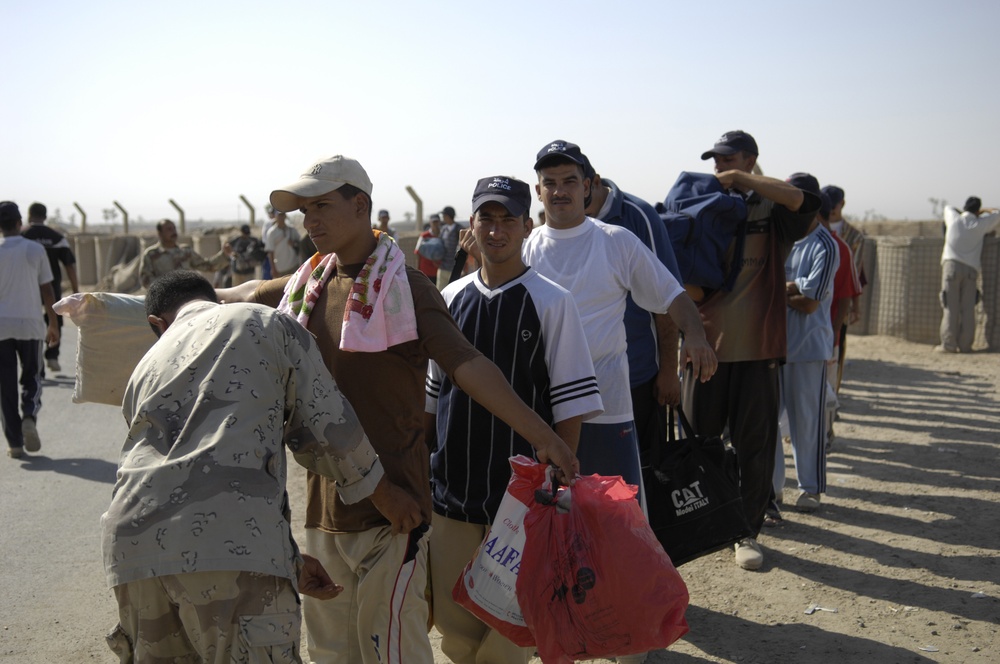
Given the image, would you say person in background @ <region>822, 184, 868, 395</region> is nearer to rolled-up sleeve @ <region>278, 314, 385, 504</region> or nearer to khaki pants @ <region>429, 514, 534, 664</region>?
khaki pants @ <region>429, 514, 534, 664</region>

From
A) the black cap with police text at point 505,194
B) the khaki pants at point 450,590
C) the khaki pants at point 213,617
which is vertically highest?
the black cap with police text at point 505,194

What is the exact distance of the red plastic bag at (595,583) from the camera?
279 cm

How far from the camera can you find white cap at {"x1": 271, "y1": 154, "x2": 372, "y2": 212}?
2863 mm

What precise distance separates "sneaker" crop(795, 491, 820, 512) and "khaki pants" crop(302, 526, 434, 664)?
3.97 metres

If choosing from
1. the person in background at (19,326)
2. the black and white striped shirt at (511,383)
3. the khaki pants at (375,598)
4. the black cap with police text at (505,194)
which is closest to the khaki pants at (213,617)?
the khaki pants at (375,598)

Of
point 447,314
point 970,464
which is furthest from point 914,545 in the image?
point 447,314

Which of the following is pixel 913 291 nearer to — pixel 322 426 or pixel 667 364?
pixel 667 364

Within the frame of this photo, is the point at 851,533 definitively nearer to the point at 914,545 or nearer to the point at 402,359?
the point at 914,545

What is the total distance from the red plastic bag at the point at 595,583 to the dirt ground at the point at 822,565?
148 centimetres

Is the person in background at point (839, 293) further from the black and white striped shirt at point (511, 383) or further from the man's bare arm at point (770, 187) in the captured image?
the black and white striped shirt at point (511, 383)

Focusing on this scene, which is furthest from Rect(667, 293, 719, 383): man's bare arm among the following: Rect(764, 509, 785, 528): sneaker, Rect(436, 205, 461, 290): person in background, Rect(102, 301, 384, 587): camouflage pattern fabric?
Rect(436, 205, 461, 290): person in background

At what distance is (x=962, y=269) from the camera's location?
13070mm

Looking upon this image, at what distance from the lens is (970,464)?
764 cm

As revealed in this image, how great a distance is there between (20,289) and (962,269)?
463 inches
